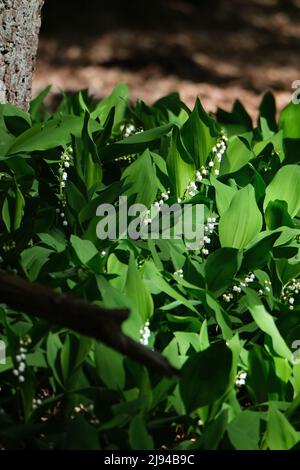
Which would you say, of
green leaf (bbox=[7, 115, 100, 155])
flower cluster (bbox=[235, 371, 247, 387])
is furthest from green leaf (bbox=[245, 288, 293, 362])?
green leaf (bbox=[7, 115, 100, 155])

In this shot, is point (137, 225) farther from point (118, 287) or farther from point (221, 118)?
point (221, 118)

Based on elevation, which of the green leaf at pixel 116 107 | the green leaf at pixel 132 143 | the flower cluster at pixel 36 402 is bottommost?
the flower cluster at pixel 36 402

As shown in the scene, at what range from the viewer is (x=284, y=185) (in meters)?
3.10

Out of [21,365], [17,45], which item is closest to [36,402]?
[21,365]

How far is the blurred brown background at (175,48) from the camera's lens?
834 cm

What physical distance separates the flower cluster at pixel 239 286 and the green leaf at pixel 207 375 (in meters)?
0.54

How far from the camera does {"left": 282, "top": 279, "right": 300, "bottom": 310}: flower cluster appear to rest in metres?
2.85

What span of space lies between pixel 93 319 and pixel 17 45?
6.84 ft

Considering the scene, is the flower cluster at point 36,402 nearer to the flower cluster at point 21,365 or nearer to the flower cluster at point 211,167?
the flower cluster at point 21,365

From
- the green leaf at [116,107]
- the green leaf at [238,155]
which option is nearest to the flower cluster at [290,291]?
the green leaf at [238,155]

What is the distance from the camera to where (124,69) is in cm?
862
